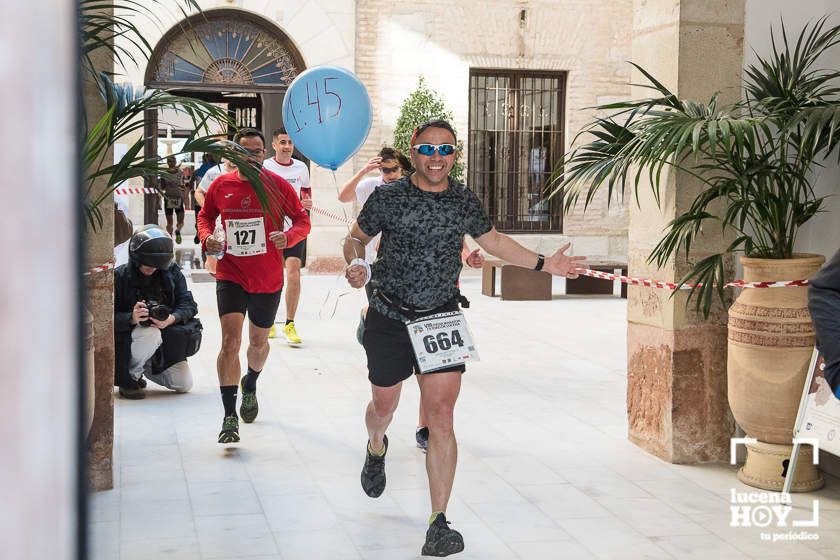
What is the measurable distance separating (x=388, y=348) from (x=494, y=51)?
13.3 m

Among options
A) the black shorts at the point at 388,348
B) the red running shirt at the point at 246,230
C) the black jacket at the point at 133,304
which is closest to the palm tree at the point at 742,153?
the black shorts at the point at 388,348

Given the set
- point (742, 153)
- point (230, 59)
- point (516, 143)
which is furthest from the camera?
point (516, 143)

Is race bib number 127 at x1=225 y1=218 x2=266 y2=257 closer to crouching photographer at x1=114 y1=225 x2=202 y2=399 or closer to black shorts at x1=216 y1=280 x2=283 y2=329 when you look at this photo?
black shorts at x1=216 y1=280 x2=283 y2=329

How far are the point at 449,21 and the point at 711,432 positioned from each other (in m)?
12.1

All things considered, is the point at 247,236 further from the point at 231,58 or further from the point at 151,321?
the point at 231,58

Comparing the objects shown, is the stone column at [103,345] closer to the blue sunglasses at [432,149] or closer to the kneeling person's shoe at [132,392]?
the blue sunglasses at [432,149]

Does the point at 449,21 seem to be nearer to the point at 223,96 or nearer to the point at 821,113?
the point at 223,96

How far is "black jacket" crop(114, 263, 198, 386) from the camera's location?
731 cm

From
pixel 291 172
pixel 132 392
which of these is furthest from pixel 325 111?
pixel 132 392

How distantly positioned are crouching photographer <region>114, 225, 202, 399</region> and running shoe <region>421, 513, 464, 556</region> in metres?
3.75

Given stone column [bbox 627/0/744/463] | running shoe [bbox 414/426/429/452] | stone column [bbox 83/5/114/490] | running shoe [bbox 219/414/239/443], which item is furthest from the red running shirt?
stone column [bbox 627/0/744/463]

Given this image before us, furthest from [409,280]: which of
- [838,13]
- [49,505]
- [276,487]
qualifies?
[49,505]

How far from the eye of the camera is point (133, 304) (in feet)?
24.5

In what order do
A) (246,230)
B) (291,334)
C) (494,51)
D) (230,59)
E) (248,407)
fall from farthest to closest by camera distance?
(494,51), (230,59), (291,334), (248,407), (246,230)
